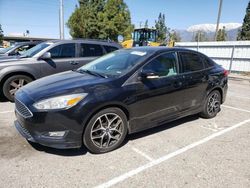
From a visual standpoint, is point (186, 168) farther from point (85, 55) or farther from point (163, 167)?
point (85, 55)

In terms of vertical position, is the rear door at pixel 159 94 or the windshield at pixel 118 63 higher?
the windshield at pixel 118 63

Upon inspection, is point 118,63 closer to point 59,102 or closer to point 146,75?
point 146,75

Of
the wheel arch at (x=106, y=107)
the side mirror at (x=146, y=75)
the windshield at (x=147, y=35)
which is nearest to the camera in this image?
the wheel arch at (x=106, y=107)

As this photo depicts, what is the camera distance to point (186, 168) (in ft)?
10.2

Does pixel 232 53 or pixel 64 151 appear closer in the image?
pixel 64 151

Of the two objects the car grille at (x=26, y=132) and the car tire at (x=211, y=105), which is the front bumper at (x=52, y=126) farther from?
the car tire at (x=211, y=105)

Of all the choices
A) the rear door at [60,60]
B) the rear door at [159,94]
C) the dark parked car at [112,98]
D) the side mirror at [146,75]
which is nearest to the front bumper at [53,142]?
the dark parked car at [112,98]

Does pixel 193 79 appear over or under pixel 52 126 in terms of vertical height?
over

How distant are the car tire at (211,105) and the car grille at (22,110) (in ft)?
11.8

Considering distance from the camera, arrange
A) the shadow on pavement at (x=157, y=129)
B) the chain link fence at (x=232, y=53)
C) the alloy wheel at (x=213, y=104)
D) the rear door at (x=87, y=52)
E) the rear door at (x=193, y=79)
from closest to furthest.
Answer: the shadow on pavement at (x=157, y=129)
the rear door at (x=193, y=79)
the alloy wheel at (x=213, y=104)
the rear door at (x=87, y=52)
the chain link fence at (x=232, y=53)

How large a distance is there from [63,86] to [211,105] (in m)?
3.41

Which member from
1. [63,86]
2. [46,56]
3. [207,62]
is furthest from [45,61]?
[207,62]

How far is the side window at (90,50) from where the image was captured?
6.91m

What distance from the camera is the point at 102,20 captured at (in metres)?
33.4
